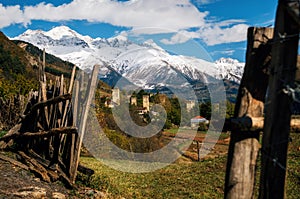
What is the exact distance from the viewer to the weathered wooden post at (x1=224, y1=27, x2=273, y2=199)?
9.59 feet

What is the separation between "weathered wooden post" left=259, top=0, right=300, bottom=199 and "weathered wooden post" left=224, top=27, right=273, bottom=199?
198mm

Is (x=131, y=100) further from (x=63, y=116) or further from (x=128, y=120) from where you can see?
(x=63, y=116)

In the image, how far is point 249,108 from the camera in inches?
117

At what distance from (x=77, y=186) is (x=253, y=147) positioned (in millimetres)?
→ 4521

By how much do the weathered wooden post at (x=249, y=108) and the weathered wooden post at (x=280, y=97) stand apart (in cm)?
20

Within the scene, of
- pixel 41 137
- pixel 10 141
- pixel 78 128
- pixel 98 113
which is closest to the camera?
pixel 78 128

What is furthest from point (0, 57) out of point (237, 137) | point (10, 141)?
point (237, 137)

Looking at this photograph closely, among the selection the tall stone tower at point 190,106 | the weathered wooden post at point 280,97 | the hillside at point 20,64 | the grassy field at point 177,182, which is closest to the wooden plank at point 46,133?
the grassy field at point 177,182

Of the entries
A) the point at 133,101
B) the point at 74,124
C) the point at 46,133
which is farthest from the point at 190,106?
the point at 74,124

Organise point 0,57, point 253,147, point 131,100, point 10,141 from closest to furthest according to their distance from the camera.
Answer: point 253,147, point 10,141, point 131,100, point 0,57

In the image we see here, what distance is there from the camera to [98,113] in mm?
16672

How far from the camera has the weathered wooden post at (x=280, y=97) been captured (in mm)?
2617

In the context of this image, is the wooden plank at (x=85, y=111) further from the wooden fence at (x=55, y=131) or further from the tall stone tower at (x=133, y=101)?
the tall stone tower at (x=133, y=101)

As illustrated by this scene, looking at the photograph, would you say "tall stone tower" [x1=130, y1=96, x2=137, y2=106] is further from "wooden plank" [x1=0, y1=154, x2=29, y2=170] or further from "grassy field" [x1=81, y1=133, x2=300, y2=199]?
"wooden plank" [x1=0, y1=154, x2=29, y2=170]
